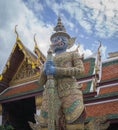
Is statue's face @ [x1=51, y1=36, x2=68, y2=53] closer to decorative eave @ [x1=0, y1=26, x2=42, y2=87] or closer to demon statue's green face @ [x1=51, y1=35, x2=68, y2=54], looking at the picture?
demon statue's green face @ [x1=51, y1=35, x2=68, y2=54]

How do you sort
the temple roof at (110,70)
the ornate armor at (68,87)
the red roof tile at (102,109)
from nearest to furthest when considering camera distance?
the ornate armor at (68,87), the red roof tile at (102,109), the temple roof at (110,70)

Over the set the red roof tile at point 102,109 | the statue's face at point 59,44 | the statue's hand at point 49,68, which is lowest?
the red roof tile at point 102,109

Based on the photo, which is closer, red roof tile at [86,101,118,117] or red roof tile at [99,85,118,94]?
red roof tile at [86,101,118,117]

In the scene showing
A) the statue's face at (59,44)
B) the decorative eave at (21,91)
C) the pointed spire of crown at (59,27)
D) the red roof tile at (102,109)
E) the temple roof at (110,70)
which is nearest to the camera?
the statue's face at (59,44)

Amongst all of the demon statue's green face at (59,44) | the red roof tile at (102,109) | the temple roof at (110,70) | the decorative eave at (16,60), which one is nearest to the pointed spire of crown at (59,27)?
the demon statue's green face at (59,44)

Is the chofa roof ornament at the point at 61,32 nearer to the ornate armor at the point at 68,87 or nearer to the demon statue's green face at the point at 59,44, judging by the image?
the demon statue's green face at the point at 59,44

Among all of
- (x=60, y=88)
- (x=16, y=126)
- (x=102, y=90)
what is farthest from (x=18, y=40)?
(x=60, y=88)

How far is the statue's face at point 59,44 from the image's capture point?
18.4 ft

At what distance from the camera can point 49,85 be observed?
470 centimetres

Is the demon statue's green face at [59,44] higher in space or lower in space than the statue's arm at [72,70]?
higher

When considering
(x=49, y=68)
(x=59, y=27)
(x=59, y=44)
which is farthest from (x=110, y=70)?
(x=49, y=68)

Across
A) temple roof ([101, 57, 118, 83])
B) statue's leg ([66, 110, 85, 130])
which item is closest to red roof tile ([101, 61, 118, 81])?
temple roof ([101, 57, 118, 83])

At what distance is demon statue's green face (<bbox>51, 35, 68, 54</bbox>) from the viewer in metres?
5.60

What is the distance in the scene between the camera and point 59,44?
5.59 meters
